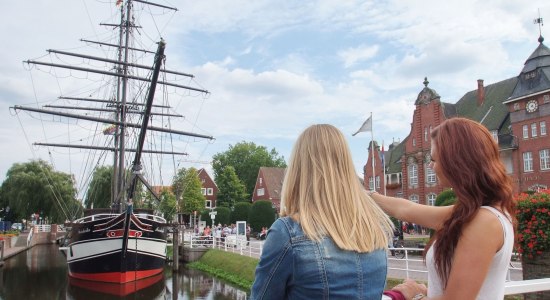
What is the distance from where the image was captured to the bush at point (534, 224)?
8289mm

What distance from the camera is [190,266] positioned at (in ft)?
98.0

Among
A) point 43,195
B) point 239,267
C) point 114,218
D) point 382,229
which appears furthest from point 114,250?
point 43,195

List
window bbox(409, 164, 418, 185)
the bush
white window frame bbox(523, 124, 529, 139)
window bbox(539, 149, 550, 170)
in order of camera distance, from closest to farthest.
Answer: the bush → window bbox(539, 149, 550, 170) → white window frame bbox(523, 124, 529, 139) → window bbox(409, 164, 418, 185)

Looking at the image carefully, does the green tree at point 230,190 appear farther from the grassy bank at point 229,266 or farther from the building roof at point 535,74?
the building roof at point 535,74

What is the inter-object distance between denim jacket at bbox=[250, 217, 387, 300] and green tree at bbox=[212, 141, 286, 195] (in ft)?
266

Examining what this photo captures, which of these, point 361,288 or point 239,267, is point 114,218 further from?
point 361,288

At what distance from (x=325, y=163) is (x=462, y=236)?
0.62 m

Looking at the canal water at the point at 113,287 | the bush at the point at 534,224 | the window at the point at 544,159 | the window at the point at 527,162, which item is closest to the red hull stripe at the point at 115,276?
the canal water at the point at 113,287

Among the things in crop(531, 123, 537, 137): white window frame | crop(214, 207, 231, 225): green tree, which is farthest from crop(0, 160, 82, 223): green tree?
crop(531, 123, 537, 137): white window frame

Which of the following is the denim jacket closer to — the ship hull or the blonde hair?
the blonde hair

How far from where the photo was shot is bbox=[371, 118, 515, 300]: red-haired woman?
1.84 metres

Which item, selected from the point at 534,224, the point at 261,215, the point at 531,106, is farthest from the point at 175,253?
the point at 531,106

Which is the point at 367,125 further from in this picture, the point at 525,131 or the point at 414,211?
the point at 414,211

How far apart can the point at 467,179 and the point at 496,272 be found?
405 millimetres
